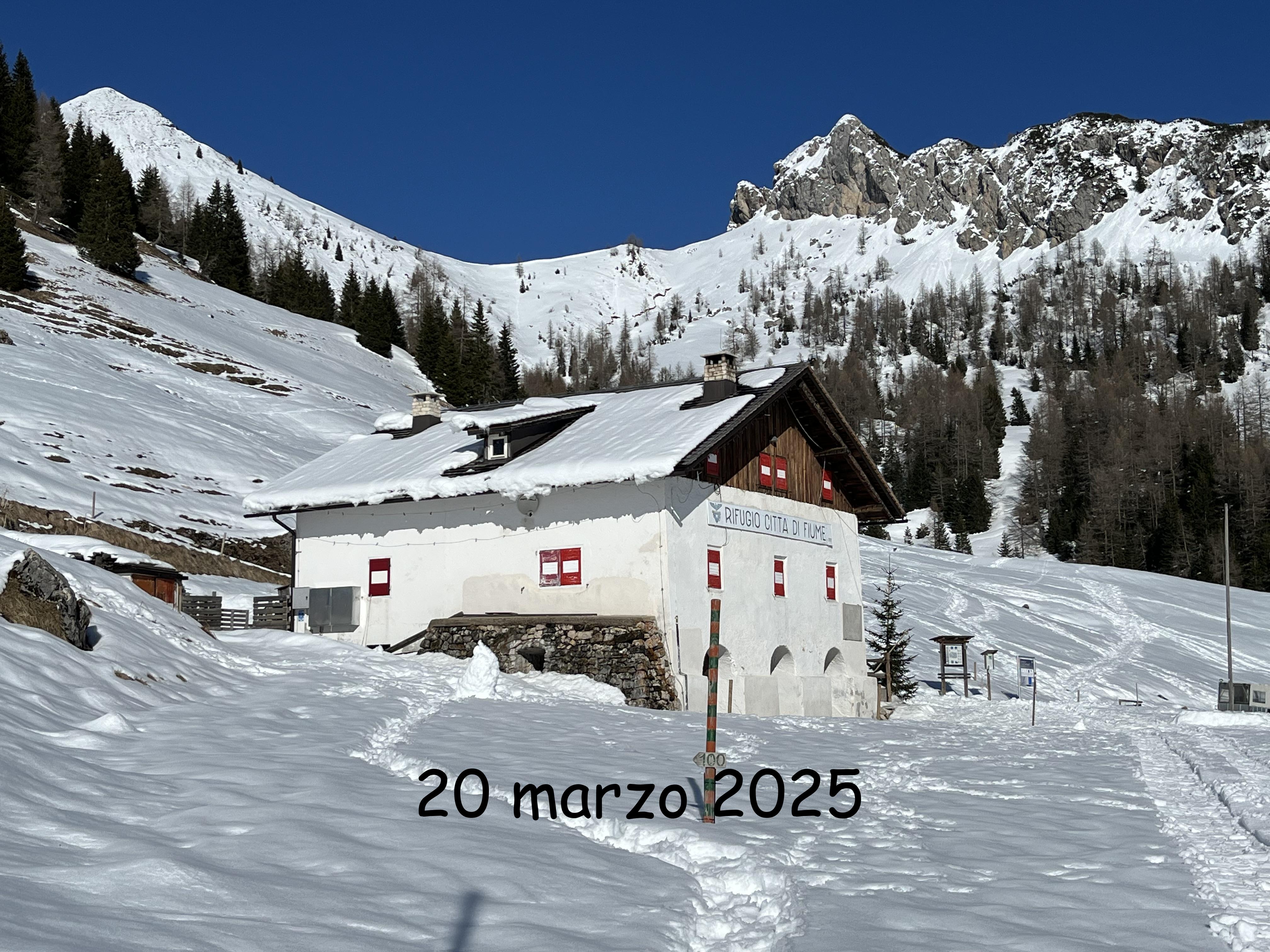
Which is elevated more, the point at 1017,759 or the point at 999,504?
the point at 999,504

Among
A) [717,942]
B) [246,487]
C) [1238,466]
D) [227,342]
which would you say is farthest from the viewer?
[1238,466]

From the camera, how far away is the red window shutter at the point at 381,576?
2958 centimetres

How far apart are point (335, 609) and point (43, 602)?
1487 centimetres

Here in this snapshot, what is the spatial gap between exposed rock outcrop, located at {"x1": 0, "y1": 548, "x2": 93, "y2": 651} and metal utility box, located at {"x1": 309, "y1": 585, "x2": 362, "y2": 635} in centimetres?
1394

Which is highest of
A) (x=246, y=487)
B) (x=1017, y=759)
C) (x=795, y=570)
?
(x=246, y=487)

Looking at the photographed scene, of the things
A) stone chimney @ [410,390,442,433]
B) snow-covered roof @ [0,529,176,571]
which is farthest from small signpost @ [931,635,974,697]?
snow-covered roof @ [0,529,176,571]

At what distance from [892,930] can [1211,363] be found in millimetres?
187020

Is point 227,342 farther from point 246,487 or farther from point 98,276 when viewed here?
point 246,487

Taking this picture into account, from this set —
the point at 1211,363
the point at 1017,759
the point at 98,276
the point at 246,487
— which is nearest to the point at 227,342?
the point at 98,276

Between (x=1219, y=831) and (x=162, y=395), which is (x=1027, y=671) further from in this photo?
(x=162, y=395)

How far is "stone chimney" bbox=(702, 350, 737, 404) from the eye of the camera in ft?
98.1

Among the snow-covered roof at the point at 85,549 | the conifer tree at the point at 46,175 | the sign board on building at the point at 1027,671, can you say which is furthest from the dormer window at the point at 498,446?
the conifer tree at the point at 46,175

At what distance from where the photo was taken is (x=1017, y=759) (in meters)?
17.0

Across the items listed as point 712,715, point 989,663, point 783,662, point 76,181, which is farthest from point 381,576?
point 76,181
